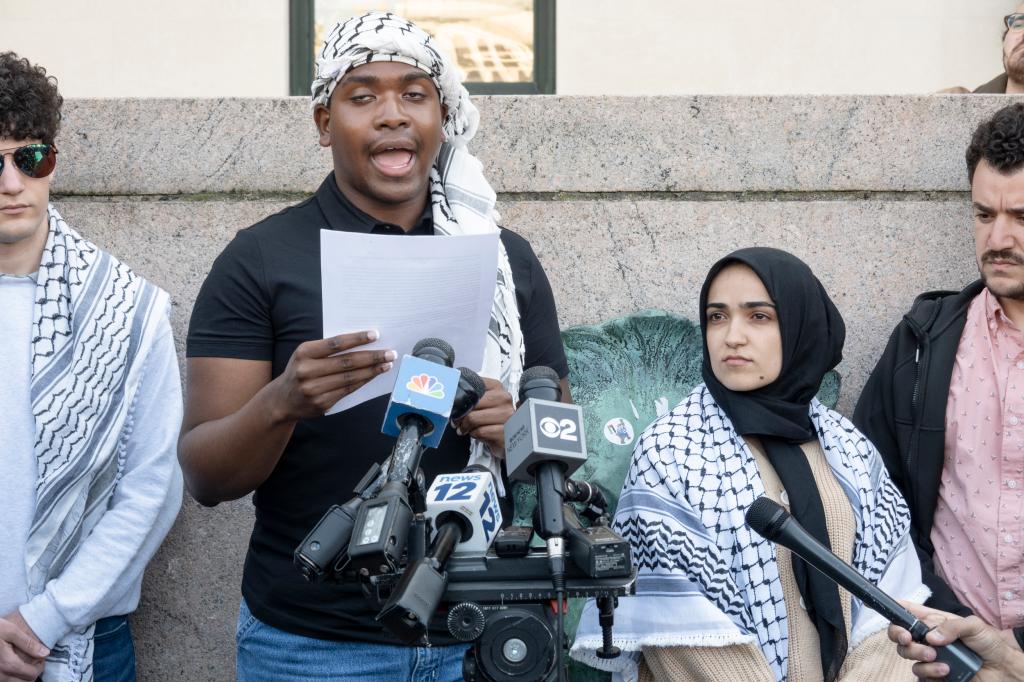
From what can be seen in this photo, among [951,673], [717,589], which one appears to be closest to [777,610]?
[717,589]

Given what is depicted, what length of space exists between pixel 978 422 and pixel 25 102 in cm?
276

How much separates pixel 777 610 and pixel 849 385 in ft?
4.12

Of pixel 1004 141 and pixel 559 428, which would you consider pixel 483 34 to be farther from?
pixel 559 428

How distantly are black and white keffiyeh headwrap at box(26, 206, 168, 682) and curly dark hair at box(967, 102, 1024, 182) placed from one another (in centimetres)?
245

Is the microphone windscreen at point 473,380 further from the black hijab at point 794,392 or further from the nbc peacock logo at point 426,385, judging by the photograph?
the black hijab at point 794,392

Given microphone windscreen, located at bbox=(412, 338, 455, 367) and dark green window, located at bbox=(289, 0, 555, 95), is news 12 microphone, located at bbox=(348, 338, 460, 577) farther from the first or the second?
dark green window, located at bbox=(289, 0, 555, 95)

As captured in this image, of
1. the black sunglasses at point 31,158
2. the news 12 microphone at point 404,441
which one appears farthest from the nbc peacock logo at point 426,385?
the black sunglasses at point 31,158

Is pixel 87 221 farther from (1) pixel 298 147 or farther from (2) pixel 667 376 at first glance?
(2) pixel 667 376

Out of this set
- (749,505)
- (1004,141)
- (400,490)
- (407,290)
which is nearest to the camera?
(400,490)

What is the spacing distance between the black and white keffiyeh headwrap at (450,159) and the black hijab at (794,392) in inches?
30.5

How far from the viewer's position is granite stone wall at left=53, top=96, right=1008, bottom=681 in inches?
159

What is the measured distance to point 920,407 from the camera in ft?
11.4

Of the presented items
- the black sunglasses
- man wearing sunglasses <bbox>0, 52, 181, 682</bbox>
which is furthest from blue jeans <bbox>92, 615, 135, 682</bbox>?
the black sunglasses

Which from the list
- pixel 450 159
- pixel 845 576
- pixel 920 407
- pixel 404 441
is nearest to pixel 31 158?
pixel 450 159
